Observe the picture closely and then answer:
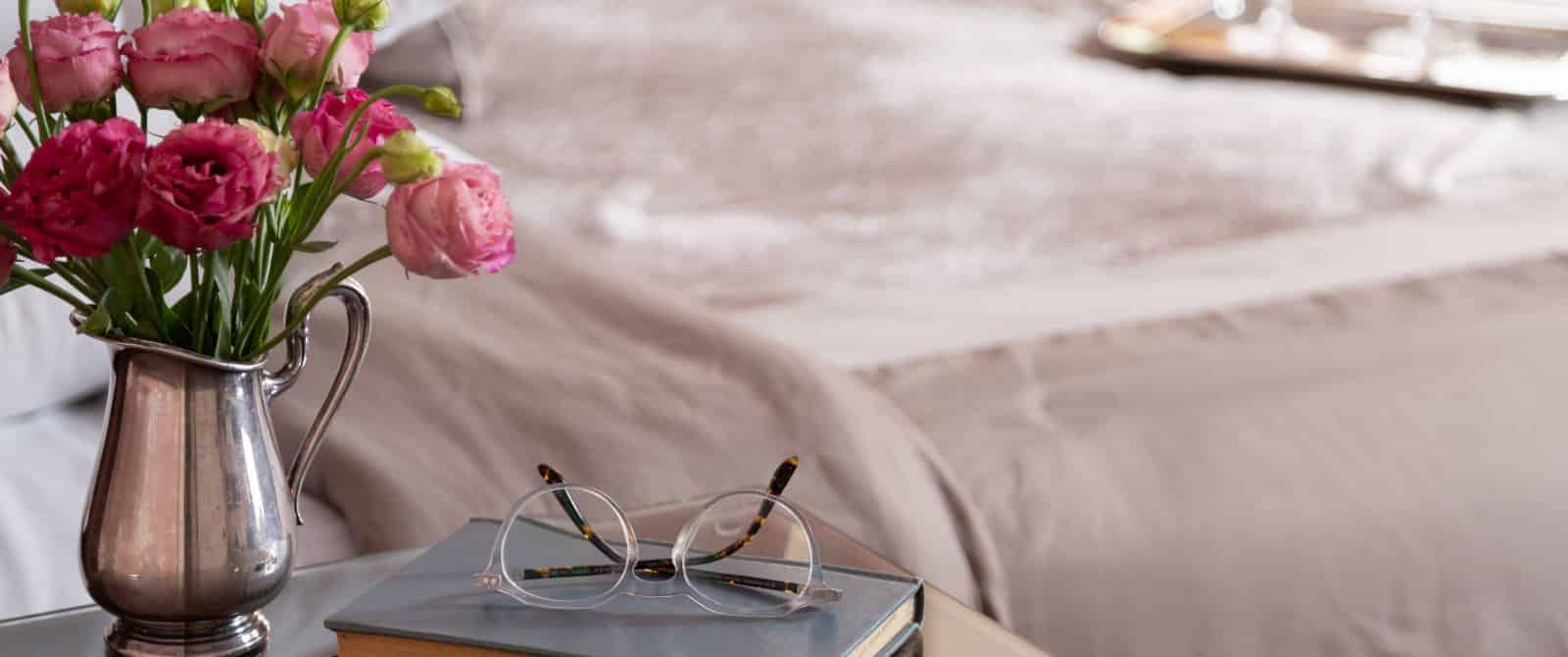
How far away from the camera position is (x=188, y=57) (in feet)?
1.76

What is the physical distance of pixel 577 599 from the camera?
62cm

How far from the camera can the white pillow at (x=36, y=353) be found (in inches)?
36.3

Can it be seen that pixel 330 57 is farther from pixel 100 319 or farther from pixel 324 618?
pixel 324 618

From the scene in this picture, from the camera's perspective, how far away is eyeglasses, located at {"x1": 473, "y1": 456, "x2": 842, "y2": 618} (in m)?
0.62

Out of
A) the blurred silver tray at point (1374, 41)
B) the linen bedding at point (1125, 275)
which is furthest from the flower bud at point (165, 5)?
the blurred silver tray at point (1374, 41)

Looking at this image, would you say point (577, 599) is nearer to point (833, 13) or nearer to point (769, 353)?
point (769, 353)

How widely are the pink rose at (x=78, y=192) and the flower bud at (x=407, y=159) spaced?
0.26ft

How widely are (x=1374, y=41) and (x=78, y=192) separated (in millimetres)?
1909

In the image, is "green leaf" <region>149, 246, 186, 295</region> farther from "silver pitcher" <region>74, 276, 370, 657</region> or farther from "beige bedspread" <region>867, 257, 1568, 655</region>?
"beige bedspread" <region>867, 257, 1568, 655</region>

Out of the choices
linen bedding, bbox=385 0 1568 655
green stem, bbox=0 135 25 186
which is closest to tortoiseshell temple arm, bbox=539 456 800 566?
green stem, bbox=0 135 25 186

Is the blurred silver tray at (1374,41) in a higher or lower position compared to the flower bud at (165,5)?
lower

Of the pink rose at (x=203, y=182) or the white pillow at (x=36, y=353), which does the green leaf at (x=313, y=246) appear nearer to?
the pink rose at (x=203, y=182)

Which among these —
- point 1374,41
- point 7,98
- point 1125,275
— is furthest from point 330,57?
point 1374,41

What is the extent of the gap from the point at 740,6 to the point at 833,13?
0.12 m
